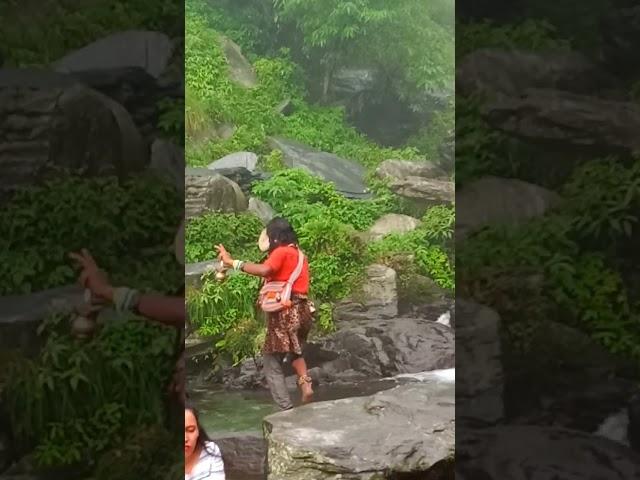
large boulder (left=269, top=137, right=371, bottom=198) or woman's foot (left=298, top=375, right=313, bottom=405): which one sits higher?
large boulder (left=269, top=137, right=371, bottom=198)

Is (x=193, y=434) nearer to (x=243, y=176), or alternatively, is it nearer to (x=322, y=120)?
(x=243, y=176)

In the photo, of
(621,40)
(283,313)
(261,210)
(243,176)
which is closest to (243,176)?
(243,176)

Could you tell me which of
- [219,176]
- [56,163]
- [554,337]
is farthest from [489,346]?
[56,163]

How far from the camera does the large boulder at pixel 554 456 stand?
8.57 feet

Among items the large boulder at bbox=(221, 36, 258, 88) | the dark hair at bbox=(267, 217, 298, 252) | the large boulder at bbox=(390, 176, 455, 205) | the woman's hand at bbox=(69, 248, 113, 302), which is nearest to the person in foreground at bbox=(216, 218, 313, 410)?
the dark hair at bbox=(267, 217, 298, 252)

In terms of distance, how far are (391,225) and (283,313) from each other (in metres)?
0.59

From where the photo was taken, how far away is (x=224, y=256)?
323 centimetres

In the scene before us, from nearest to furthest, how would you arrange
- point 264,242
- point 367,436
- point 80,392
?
point 80,392 < point 367,436 < point 264,242

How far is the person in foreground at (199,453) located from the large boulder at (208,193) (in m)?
0.83

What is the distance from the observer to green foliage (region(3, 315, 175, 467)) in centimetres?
254

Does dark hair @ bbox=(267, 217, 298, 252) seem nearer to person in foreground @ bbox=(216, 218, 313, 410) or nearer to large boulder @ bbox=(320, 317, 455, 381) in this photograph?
person in foreground @ bbox=(216, 218, 313, 410)

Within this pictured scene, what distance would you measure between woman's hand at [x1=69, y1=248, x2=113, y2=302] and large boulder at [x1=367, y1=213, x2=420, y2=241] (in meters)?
1.18

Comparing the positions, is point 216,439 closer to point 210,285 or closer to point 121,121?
point 210,285

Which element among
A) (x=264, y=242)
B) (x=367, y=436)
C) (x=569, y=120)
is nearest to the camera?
(x=569, y=120)
